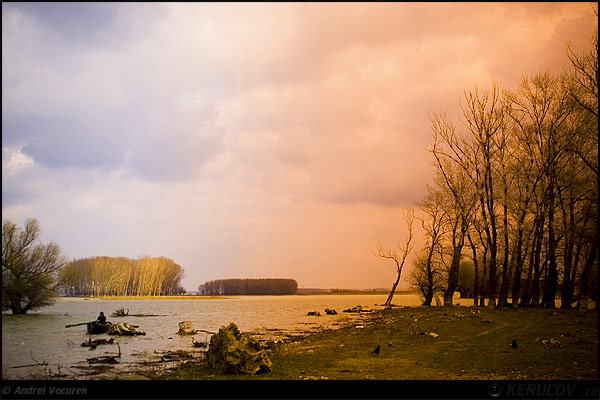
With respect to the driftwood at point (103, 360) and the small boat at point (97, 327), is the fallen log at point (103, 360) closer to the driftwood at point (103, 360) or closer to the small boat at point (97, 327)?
the driftwood at point (103, 360)

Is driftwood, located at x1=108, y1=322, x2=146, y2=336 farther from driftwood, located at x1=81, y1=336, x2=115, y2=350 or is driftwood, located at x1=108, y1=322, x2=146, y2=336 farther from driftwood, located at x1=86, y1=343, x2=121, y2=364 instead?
driftwood, located at x1=86, y1=343, x2=121, y2=364

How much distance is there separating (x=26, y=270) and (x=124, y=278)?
23.4 feet

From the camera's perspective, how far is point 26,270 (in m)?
12.6

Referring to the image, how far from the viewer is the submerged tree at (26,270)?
11797mm

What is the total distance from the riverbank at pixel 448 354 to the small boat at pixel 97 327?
22.7 feet

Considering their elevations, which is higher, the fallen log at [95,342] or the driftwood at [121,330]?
the fallen log at [95,342]

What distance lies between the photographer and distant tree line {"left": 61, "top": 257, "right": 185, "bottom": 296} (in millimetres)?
16297

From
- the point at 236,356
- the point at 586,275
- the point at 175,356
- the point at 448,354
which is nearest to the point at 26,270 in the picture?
the point at 175,356

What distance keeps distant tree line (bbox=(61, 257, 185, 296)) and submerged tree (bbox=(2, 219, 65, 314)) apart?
4.71ft

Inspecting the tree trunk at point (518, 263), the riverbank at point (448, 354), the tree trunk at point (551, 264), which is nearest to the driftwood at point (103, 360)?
the riverbank at point (448, 354)

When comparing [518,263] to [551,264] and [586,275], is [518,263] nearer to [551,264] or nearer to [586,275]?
[551,264]

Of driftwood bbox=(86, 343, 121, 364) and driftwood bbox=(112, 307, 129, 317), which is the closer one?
driftwood bbox=(86, 343, 121, 364)

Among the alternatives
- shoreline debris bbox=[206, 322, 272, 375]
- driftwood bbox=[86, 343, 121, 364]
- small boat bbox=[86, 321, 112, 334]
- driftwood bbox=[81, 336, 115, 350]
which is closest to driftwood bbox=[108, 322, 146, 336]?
small boat bbox=[86, 321, 112, 334]

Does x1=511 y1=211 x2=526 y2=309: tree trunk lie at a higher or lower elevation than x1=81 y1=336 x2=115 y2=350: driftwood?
higher
